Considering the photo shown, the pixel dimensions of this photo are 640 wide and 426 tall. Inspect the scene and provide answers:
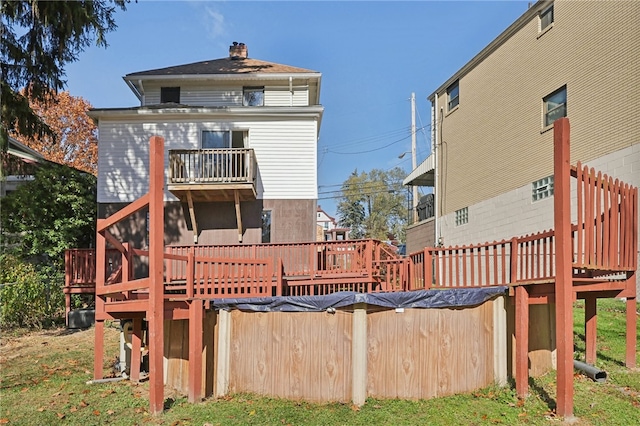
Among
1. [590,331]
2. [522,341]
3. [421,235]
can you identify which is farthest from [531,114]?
[522,341]

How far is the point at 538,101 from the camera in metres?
14.9

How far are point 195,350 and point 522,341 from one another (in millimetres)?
4501

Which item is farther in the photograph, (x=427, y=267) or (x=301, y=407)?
(x=427, y=267)

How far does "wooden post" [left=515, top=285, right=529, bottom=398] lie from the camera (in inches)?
228

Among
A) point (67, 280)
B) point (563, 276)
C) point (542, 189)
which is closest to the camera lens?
point (563, 276)

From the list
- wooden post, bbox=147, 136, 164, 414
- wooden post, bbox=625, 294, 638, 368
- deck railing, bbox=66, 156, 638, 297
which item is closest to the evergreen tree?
deck railing, bbox=66, 156, 638, 297

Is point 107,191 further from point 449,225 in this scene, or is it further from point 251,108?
point 449,225

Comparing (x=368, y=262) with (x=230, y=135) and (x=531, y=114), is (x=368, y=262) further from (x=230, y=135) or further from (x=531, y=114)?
(x=531, y=114)

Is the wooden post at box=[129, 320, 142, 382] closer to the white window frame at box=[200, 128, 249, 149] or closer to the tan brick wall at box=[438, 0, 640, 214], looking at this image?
the white window frame at box=[200, 128, 249, 149]

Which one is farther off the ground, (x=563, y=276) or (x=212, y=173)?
(x=212, y=173)

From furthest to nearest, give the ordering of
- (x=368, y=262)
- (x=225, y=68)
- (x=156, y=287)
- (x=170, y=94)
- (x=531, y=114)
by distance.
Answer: (x=225, y=68) < (x=170, y=94) < (x=531, y=114) < (x=368, y=262) < (x=156, y=287)

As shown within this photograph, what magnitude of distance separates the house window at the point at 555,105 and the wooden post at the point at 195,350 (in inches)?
502

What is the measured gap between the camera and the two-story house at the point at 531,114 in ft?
38.6

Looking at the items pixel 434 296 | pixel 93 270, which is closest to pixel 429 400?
pixel 434 296
